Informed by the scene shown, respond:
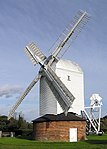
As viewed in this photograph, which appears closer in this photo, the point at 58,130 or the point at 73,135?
the point at 58,130

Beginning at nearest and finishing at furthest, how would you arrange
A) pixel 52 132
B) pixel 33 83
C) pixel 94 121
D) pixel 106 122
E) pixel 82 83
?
pixel 52 132, pixel 33 83, pixel 82 83, pixel 94 121, pixel 106 122

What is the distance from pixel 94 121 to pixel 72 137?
21.4 meters

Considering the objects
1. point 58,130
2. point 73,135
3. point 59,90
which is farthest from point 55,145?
point 73,135

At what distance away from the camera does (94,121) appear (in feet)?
199

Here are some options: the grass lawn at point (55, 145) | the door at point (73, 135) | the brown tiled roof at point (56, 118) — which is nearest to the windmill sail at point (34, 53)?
the brown tiled roof at point (56, 118)

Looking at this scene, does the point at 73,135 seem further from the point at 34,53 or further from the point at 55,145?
the point at 34,53

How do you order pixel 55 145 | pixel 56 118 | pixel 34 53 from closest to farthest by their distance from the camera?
pixel 55 145, pixel 56 118, pixel 34 53

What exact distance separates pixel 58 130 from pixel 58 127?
0.35m

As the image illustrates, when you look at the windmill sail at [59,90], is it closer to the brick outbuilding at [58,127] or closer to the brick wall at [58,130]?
the brick outbuilding at [58,127]

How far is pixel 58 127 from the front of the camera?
39.7 m

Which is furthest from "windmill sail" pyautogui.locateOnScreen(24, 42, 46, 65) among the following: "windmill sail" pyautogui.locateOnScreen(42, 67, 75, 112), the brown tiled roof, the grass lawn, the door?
the grass lawn

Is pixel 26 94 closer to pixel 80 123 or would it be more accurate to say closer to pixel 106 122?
pixel 80 123

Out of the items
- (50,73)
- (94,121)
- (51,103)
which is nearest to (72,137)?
(51,103)

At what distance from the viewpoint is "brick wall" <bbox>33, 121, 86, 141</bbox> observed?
3966 centimetres
